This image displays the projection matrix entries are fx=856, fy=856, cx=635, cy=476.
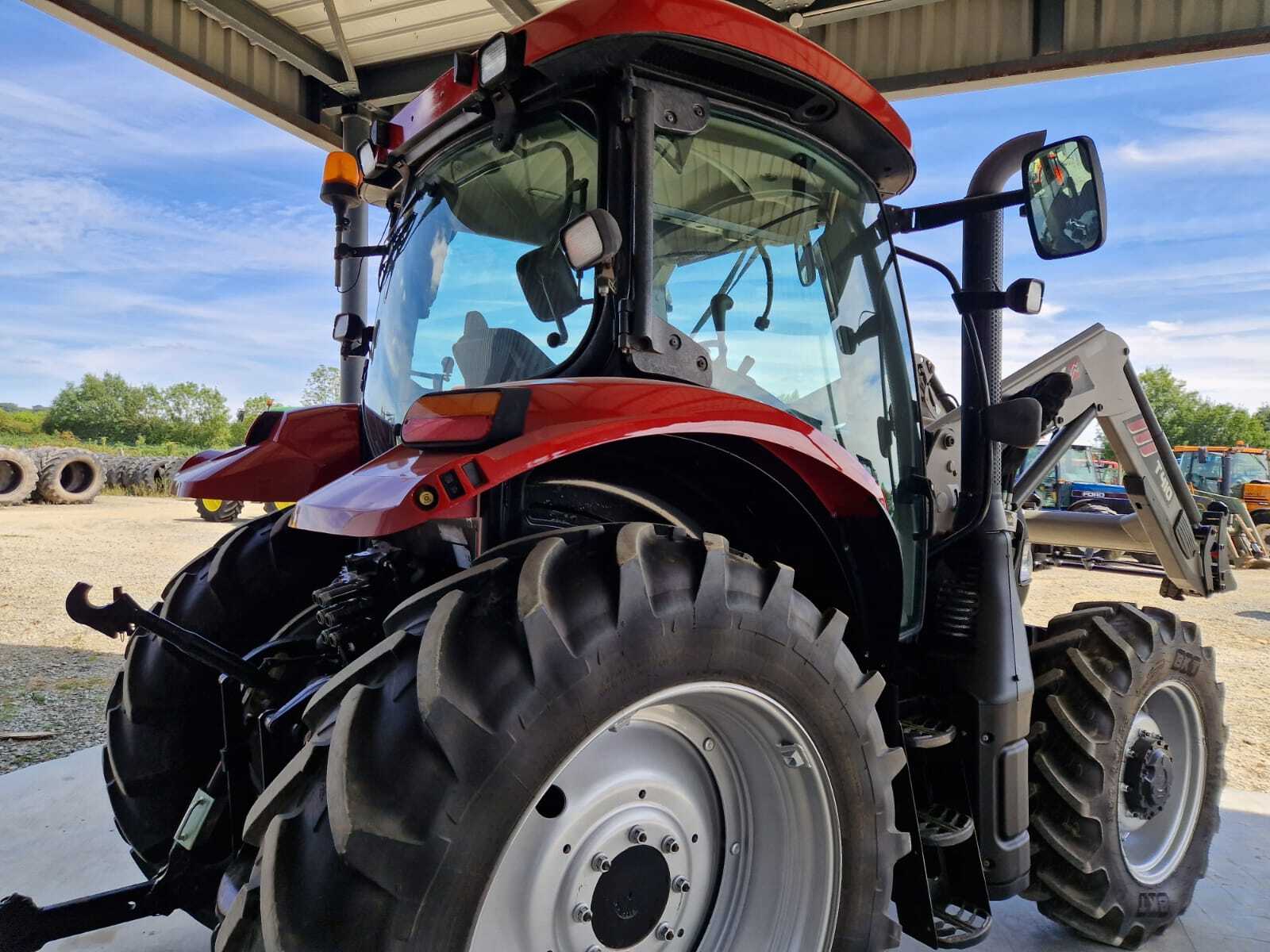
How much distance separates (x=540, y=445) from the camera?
4.32 ft

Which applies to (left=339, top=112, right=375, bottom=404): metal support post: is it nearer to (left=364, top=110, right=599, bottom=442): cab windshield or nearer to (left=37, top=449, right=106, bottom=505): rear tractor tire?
(left=364, top=110, right=599, bottom=442): cab windshield

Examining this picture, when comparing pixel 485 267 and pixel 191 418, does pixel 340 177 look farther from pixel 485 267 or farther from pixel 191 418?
pixel 191 418

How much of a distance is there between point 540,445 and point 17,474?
18.5 m

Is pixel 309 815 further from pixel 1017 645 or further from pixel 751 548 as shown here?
pixel 1017 645

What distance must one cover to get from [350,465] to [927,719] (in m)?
1.76

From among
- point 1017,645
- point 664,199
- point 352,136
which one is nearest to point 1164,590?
point 1017,645

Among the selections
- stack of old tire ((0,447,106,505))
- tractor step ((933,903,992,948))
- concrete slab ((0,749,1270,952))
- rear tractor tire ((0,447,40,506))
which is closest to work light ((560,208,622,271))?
tractor step ((933,903,992,948))

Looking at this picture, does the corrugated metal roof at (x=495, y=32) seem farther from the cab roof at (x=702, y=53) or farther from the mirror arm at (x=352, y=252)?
the cab roof at (x=702, y=53)

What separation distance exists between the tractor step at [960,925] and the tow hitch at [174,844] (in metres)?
1.50

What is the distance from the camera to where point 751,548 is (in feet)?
6.58

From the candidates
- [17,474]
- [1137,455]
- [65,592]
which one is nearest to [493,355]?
[1137,455]

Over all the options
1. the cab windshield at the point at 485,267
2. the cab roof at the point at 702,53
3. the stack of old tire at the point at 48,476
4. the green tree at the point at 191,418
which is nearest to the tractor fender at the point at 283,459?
the cab windshield at the point at 485,267

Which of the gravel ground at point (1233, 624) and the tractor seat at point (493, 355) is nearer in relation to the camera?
the tractor seat at point (493, 355)

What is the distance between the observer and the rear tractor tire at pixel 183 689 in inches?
82.4
